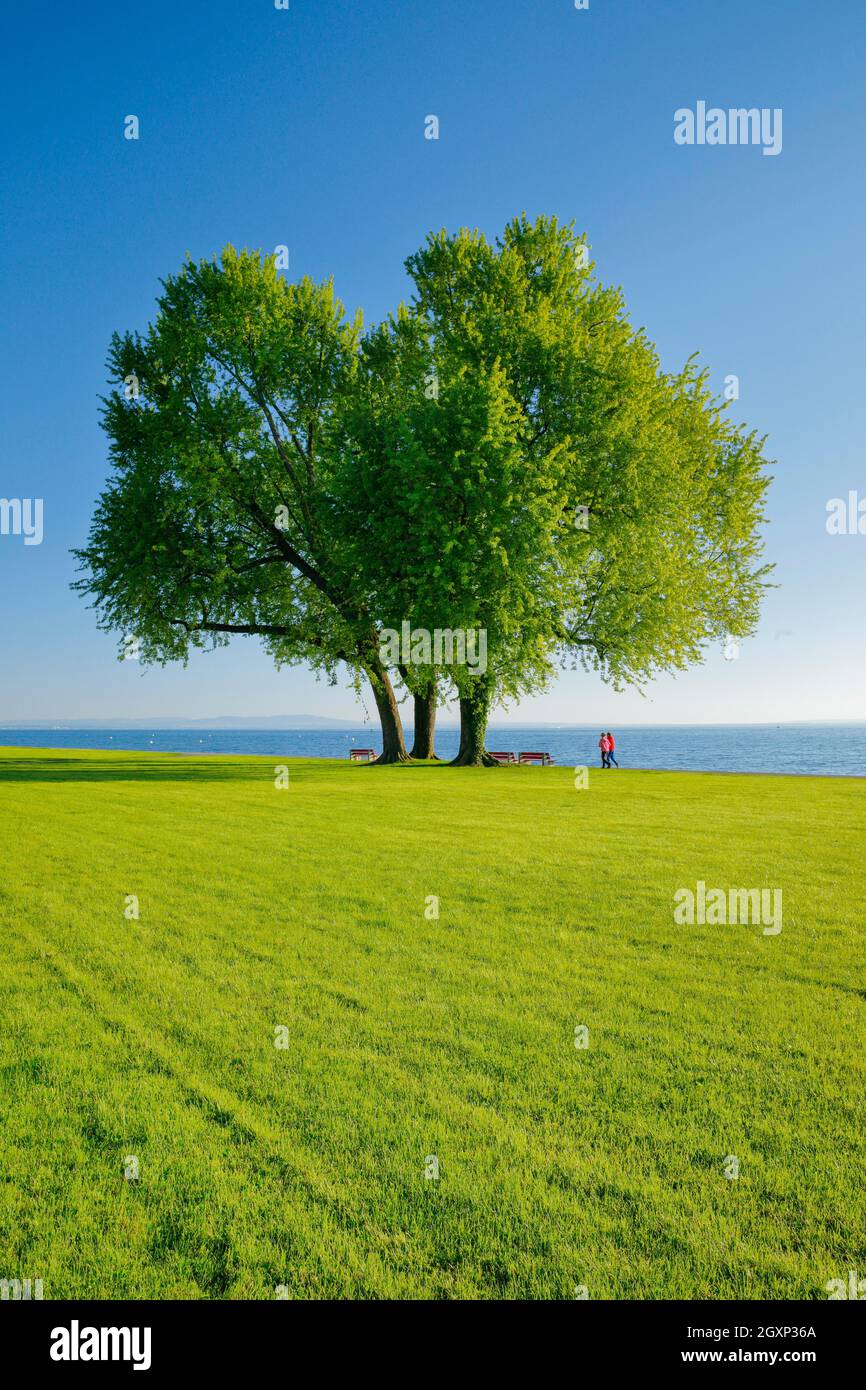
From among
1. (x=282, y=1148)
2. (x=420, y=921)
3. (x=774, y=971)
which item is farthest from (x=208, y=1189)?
(x=774, y=971)

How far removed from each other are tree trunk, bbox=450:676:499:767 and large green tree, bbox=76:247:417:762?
4536 millimetres

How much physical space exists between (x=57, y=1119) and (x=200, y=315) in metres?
36.2

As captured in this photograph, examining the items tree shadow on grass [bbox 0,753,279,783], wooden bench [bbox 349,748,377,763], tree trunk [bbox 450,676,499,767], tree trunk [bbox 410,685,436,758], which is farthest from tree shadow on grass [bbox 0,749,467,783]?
wooden bench [bbox 349,748,377,763]

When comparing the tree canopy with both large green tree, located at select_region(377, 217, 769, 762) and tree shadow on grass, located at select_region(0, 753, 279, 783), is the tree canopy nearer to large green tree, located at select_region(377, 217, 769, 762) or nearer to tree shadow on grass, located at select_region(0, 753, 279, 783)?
large green tree, located at select_region(377, 217, 769, 762)

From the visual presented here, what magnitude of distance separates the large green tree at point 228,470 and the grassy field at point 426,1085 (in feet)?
73.5

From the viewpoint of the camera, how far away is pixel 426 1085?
517 cm

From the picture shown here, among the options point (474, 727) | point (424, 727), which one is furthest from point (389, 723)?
point (474, 727)

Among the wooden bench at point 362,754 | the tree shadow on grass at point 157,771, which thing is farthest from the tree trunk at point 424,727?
the tree shadow on grass at point 157,771

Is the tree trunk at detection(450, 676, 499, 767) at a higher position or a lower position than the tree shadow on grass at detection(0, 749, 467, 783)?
higher

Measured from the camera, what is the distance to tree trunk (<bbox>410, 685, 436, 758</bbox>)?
41.1 m

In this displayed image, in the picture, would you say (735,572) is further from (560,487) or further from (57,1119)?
(57,1119)

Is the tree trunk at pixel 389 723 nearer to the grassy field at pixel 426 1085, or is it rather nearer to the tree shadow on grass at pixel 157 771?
the tree shadow on grass at pixel 157 771

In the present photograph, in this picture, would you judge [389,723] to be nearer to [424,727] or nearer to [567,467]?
[424,727]
